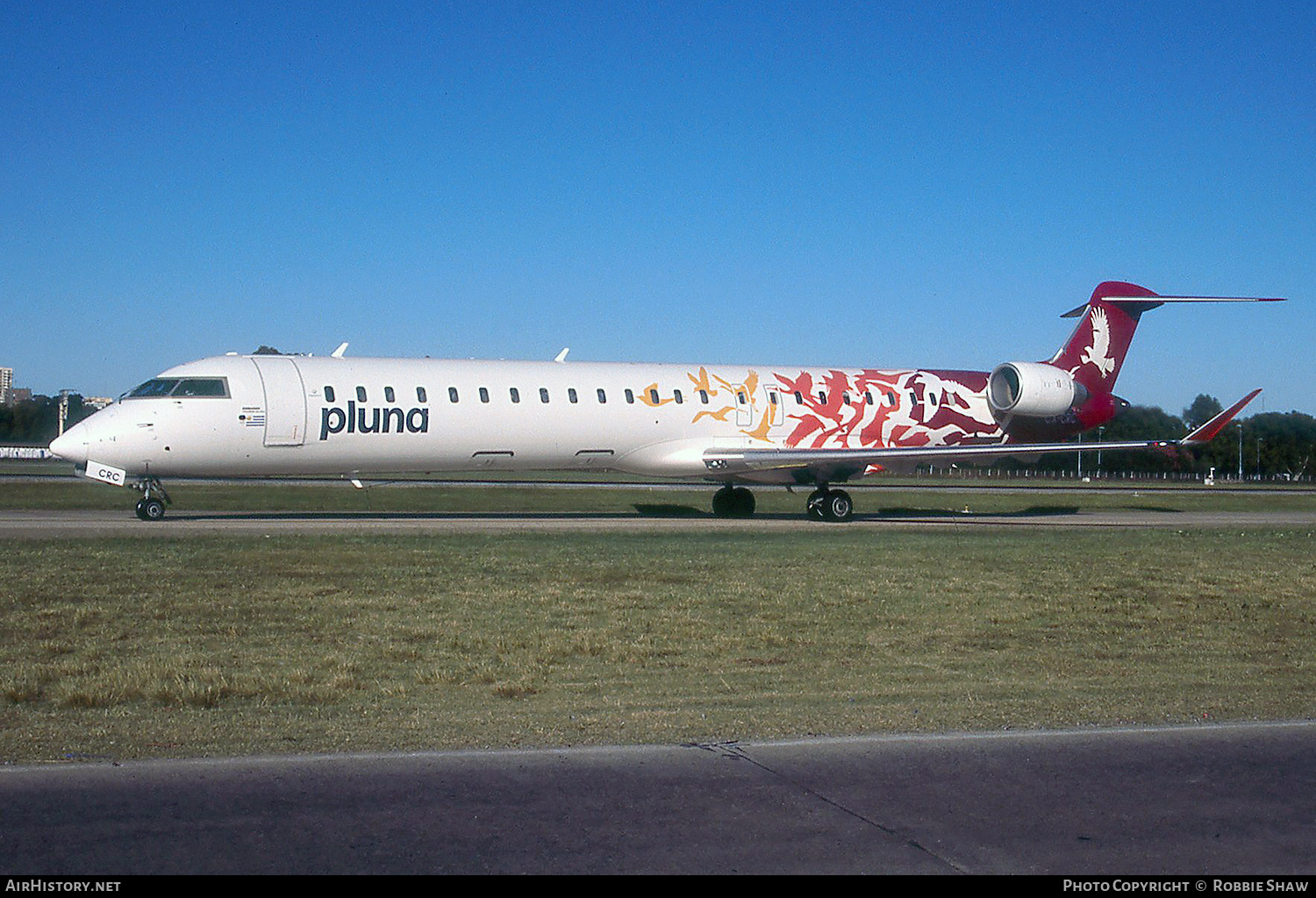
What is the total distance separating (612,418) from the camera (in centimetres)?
2798

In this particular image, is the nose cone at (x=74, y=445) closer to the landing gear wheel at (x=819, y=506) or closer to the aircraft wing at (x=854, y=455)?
the aircraft wing at (x=854, y=455)

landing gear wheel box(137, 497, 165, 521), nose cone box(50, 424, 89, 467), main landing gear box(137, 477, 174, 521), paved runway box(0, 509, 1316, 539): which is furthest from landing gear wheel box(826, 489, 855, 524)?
nose cone box(50, 424, 89, 467)

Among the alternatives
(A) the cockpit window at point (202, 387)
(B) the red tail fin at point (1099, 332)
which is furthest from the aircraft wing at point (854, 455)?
(A) the cockpit window at point (202, 387)

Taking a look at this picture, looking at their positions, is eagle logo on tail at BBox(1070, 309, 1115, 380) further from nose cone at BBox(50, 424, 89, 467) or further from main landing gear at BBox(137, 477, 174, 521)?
nose cone at BBox(50, 424, 89, 467)

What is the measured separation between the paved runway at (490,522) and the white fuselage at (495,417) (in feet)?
4.05

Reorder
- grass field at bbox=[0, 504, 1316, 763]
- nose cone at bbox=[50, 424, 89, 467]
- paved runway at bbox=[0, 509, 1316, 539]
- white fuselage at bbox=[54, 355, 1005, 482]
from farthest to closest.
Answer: white fuselage at bbox=[54, 355, 1005, 482] → nose cone at bbox=[50, 424, 89, 467] → paved runway at bbox=[0, 509, 1316, 539] → grass field at bbox=[0, 504, 1316, 763]

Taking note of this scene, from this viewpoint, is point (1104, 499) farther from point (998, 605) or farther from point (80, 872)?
point (80, 872)

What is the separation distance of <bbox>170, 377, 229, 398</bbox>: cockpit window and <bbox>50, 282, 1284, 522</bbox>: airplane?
0.13 ft

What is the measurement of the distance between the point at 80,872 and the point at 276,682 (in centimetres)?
477

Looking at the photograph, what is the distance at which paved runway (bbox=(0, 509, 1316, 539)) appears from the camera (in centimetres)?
2234

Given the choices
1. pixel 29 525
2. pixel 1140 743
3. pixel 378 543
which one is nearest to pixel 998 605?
pixel 1140 743

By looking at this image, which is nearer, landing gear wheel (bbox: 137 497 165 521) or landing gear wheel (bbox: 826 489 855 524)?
landing gear wheel (bbox: 137 497 165 521)

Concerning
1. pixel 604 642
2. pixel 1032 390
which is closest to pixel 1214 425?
pixel 1032 390

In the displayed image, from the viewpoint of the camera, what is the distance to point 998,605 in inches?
583
